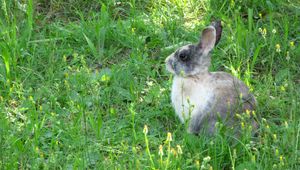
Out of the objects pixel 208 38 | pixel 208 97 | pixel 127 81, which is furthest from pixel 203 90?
pixel 127 81

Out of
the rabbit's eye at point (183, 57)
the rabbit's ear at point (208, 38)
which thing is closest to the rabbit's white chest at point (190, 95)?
the rabbit's eye at point (183, 57)

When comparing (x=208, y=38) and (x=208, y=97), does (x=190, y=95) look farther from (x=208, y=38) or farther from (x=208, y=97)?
(x=208, y=38)

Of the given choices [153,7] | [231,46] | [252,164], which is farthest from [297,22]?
[252,164]

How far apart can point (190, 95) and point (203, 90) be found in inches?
3.8

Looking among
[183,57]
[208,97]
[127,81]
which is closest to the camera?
[208,97]

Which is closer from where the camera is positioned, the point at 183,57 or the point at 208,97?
the point at 208,97

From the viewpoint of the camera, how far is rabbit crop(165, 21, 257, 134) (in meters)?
4.80

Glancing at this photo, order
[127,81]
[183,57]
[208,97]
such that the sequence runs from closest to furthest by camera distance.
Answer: [208,97] → [183,57] → [127,81]

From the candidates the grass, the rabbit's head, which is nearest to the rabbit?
the rabbit's head

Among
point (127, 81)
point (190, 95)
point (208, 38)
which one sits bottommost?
point (127, 81)

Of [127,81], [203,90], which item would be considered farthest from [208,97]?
[127,81]

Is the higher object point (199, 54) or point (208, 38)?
→ point (208, 38)

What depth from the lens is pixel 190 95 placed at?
493 cm

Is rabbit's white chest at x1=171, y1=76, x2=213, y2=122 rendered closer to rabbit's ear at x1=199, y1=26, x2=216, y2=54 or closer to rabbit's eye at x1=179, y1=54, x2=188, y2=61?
rabbit's eye at x1=179, y1=54, x2=188, y2=61
